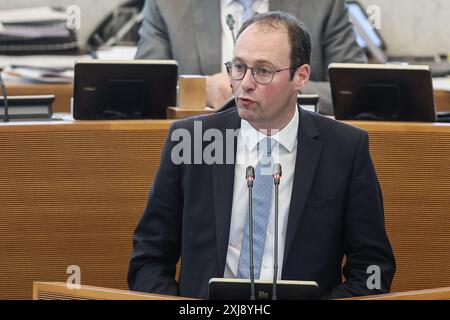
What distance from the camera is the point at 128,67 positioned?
2.98 m

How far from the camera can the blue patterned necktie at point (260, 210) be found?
216 cm

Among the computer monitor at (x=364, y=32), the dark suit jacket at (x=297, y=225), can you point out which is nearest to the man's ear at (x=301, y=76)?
the dark suit jacket at (x=297, y=225)

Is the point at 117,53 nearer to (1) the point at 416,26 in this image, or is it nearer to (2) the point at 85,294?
(1) the point at 416,26

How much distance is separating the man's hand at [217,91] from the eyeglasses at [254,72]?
3.53 feet

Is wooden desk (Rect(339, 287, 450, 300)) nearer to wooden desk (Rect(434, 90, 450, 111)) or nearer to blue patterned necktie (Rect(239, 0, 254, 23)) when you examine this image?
blue patterned necktie (Rect(239, 0, 254, 23))

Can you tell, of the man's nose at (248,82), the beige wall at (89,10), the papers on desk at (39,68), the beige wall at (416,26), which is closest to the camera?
the man's nose at (248,82)

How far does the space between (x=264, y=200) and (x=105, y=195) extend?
848mm

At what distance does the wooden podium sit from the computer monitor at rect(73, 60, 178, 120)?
1515mm

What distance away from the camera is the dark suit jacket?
216 centimetres

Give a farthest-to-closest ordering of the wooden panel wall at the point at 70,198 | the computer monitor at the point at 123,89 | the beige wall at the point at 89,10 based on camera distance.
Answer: the beige wall at the point at 89,10 < the computer monitor at the point at 123,89 < the wooden panel wall at the point at 70,198

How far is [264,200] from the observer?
219 centimetres

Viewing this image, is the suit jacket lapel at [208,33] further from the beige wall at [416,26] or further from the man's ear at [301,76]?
the beige wall at [416,26]
